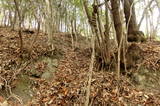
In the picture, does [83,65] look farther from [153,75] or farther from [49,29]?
[153,75]

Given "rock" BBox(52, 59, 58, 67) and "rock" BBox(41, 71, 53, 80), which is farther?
"rock" BBox(52, 59, 58, 67)

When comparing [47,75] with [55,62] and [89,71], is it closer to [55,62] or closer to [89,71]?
[55,62]

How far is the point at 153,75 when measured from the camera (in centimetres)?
424

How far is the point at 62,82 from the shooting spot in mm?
3998

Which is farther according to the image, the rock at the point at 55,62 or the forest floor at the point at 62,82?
the rock at the point at 55,62

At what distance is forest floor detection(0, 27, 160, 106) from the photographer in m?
3.43

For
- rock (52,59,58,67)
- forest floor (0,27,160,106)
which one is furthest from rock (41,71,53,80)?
rock (52,59,58,67)

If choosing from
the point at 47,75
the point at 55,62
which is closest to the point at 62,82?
the point at 47,75

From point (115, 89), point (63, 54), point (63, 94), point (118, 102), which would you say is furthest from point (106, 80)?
point (63, 54)

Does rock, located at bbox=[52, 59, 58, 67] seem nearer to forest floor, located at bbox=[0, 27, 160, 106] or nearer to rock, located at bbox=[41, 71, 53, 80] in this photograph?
forest floor, located at bbox=[0, 27, 160, 106]

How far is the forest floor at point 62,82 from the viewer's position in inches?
135

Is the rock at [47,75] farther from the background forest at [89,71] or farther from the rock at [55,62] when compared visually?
the rock at [55,62]

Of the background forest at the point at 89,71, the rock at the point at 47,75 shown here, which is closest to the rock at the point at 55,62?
the background forest at the point at 89,71

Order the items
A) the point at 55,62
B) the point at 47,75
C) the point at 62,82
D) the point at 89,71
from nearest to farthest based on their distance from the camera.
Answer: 1. the point at 89,71
2. the point at 62,82
3. the point at 47,75
4. the point at 55,62
